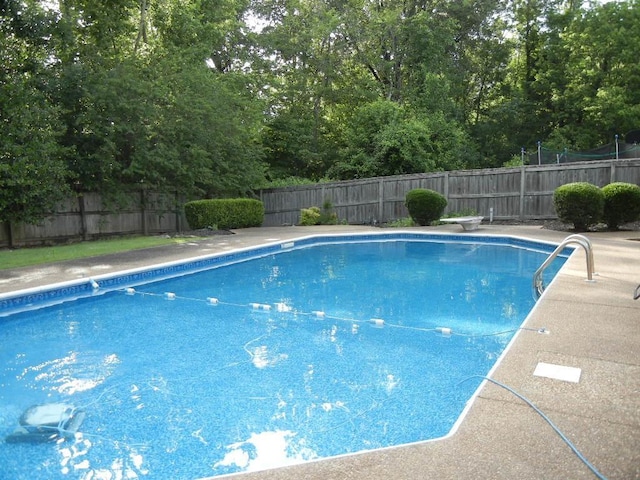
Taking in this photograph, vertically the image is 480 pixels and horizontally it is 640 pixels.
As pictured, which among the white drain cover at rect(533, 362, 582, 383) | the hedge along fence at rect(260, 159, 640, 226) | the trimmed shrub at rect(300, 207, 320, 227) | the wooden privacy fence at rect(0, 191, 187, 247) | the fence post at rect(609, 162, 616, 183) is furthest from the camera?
the trimmed shrub at rect(300, 207, 320, 227)

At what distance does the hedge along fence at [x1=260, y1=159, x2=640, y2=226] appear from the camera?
14.0 metres

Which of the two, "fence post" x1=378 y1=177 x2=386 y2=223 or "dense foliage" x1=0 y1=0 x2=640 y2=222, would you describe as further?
"fence post" x1=378 y1=177 x2=386 y2=223

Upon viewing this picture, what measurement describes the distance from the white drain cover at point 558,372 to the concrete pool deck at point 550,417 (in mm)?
46

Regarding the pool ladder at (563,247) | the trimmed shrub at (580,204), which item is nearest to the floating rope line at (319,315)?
the pool ladder at (563,247)

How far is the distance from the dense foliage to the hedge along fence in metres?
2.19

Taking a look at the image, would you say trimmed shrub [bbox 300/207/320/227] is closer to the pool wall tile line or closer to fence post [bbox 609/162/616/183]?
the pool wall tile line

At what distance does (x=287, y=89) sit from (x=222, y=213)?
10530 millimetres

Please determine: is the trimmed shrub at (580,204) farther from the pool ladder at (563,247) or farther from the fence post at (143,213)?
the fence post at (143,213)

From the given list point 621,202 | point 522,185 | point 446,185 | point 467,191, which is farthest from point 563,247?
point 446,185

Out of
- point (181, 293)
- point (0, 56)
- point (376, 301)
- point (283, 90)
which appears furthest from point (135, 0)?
point (376, 301)

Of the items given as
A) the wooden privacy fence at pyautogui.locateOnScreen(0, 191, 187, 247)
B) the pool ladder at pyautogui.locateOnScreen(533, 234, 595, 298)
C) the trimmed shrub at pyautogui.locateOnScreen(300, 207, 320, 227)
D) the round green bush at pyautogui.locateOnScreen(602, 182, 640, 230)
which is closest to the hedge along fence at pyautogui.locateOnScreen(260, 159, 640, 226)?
the trimmed shrub at pyautogui.locateOnScreen(300, 207, 320, 227)

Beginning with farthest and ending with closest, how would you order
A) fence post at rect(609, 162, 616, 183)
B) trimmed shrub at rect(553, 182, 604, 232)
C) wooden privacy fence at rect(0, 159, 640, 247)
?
wooden privacy fence at rect(0, 159, 640, 247) < fence post at rect(609, 162, 616, 183) < trimmed shrub at rect(553, 182, 604, 232)

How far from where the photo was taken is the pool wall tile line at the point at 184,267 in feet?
21.0

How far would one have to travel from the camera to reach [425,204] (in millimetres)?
14672
